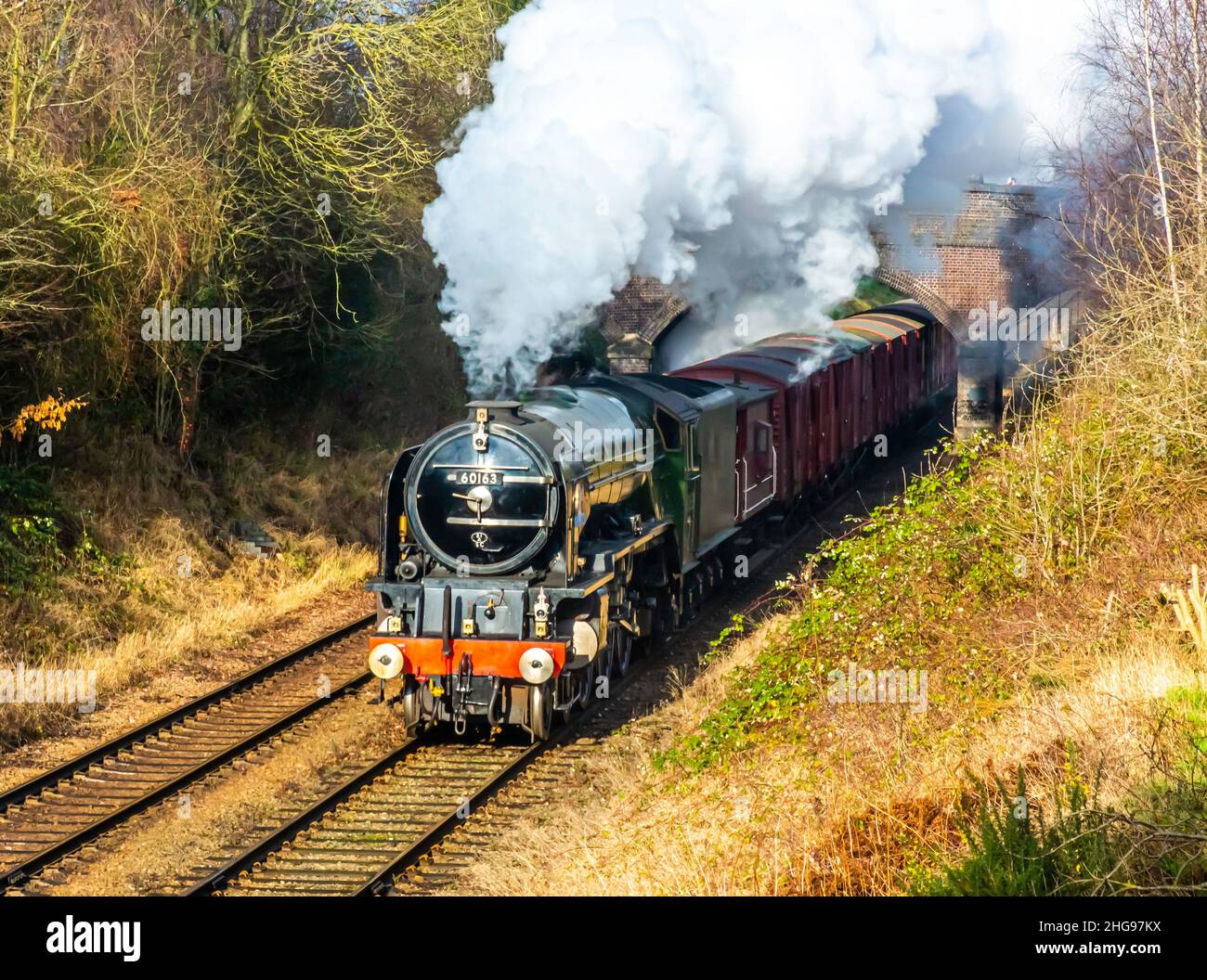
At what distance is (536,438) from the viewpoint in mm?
9953

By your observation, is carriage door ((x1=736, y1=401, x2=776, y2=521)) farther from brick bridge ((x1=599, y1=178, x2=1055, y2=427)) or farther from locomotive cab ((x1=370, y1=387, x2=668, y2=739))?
brick bridge ((x1=599, y1=178, x2=1055, y2=427))

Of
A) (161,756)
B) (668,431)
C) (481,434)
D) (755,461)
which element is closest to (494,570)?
(481,434)

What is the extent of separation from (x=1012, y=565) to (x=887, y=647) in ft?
4.81

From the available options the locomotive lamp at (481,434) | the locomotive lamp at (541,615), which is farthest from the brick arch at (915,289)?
the locomotive lamp at (541,615)

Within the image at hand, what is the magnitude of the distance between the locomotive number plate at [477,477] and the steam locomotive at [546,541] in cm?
1

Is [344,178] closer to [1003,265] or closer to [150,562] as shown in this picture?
[150,562]

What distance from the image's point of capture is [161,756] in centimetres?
1046

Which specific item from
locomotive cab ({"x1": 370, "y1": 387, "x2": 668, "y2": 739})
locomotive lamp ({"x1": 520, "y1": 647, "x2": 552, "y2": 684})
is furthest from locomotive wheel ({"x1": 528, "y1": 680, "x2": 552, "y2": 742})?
locomotive lamp ({"x1": 520, "y1": 647, "x2": 552, "y2": 684})

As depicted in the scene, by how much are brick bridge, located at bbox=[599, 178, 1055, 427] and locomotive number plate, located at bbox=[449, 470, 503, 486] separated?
33.8ft

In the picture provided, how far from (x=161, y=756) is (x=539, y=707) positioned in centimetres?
306

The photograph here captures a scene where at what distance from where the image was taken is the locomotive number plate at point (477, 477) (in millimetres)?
10055

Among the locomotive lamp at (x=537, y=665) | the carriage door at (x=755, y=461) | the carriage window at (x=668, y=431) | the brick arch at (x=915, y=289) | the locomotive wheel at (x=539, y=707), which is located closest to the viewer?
the locomotive lamp at (x=537, y=665)

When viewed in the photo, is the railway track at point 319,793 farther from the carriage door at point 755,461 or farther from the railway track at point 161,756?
the carriage door at point 755,461

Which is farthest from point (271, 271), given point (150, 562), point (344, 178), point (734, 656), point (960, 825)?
point (960, 825)
